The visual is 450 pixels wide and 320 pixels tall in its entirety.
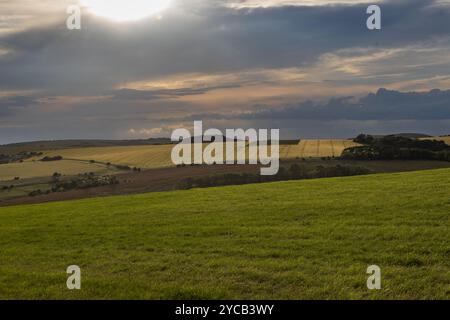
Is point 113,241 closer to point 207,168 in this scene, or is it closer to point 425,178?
point 425,178

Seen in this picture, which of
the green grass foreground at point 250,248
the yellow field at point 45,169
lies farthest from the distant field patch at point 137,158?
the green grass foreground at point 250,248

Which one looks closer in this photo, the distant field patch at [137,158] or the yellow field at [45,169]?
the distant field patch at [137,158]

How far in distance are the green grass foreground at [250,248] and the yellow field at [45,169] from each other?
207 feet

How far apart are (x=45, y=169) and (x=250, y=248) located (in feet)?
290

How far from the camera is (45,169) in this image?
96.1 m

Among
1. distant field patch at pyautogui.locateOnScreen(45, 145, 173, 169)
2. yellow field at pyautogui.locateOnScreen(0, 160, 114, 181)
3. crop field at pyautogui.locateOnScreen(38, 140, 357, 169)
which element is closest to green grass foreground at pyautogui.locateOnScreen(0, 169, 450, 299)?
crop field at pyautogui.locateOnScreen(38, 140, 357, 169)

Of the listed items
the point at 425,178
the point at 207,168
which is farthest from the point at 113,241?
the point at 207,168

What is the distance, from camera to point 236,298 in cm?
1109

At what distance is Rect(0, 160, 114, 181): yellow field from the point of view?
88625 millimetres

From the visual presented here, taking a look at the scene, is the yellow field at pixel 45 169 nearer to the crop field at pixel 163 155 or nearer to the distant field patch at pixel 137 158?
the distant field patch at pixel 137 158

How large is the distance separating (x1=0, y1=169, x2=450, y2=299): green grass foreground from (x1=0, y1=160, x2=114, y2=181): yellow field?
63049 mm

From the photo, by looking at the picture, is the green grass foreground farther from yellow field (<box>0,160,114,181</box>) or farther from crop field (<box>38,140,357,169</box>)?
yellow field (<box>0,160,114,181</box>)

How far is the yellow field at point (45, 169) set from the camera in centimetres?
8862

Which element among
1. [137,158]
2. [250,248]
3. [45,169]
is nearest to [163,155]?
[137,158]
